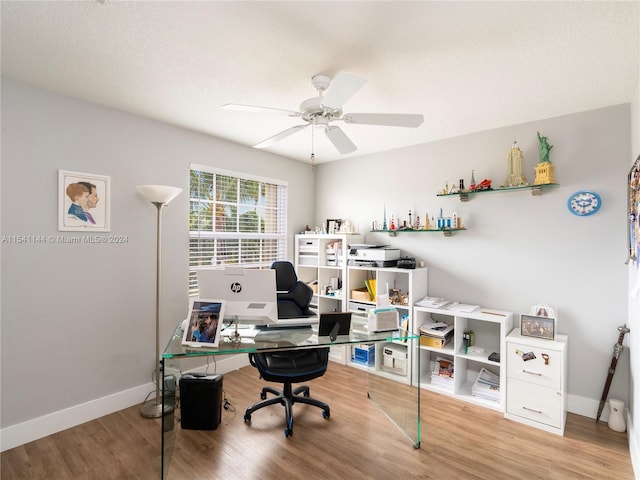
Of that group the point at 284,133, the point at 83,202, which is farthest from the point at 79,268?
the point at 284,133

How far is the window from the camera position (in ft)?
11.4

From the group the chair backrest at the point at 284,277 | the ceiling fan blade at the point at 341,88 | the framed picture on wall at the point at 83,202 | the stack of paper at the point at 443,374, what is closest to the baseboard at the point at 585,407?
the stack of paper at the point at 443,374

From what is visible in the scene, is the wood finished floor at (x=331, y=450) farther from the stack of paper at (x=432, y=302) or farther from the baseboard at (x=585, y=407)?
the stack of paper at (x=432, y=302)

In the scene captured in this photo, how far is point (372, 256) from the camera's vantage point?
3670 mm

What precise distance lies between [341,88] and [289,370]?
2025 millimetres

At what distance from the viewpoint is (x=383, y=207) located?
406cm

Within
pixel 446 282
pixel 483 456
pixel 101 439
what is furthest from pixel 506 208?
pixel 101 439

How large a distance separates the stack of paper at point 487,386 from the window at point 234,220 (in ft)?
8.60

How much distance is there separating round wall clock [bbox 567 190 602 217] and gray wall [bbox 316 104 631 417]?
0.04 metres

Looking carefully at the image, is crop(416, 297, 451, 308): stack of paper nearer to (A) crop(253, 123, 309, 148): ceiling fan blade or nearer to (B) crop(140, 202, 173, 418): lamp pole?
(A) crop(253, 123, 309, 148): ceiling fan blade

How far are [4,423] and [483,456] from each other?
3331 millimetres

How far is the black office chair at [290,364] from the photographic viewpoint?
8.34ft

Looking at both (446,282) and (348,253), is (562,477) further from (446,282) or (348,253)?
(348,253)

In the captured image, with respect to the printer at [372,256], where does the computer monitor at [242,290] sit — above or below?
below
